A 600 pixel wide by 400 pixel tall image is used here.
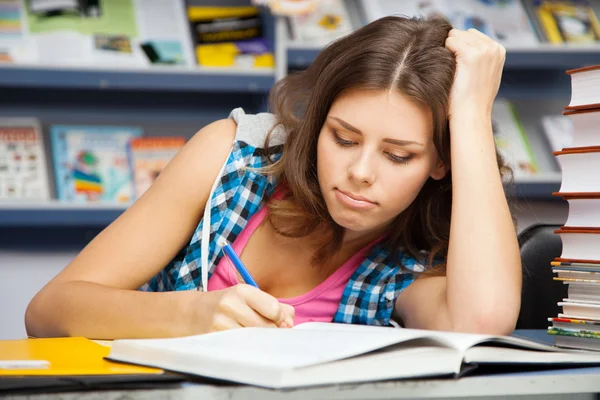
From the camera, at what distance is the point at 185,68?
2631mm

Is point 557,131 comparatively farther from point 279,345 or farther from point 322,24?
point 279,345

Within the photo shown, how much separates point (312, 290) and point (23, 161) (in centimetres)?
171

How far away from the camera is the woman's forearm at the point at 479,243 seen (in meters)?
1.01

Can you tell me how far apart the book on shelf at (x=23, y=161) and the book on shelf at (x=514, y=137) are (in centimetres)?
167

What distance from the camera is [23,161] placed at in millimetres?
2643

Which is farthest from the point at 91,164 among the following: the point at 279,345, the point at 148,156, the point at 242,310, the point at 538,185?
the point at 279,345

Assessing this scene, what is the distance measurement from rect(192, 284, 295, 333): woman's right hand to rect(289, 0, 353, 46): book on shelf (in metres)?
2.00

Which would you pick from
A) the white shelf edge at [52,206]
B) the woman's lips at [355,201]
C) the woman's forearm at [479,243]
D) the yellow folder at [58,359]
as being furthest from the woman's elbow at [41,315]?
the white shelf edge at [52,206]

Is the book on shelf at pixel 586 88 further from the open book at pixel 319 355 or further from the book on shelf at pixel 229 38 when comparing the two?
the book on shelf at pixel 229 38

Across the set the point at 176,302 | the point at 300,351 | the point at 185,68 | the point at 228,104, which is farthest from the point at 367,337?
the point at 228,104

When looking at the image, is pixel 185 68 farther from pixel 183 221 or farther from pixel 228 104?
pixel 183 221

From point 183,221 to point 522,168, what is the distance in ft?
6.76

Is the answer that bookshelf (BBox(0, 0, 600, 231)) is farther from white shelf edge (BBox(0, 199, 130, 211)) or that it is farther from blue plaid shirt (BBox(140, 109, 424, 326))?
blue plaid shirt (BBox(140, 109, 424, 326))

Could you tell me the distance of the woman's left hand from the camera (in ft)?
3.74
